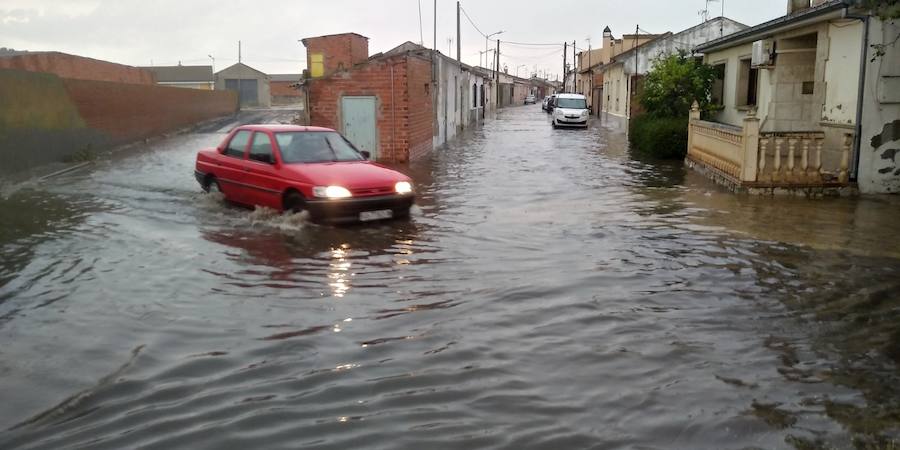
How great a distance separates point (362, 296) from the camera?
7.04 m

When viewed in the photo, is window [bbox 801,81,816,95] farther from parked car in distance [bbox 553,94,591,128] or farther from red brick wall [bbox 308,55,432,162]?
parked car in distance [bbox 553,94,591,128]

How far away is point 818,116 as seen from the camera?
14633 mm

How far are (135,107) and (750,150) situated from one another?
62.9ft

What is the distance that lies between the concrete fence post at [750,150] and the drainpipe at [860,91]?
5.09 ft

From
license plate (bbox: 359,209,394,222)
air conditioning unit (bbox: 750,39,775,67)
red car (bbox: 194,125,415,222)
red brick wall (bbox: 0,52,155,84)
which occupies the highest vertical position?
red brick wall (bbox: 0,52,155,84)

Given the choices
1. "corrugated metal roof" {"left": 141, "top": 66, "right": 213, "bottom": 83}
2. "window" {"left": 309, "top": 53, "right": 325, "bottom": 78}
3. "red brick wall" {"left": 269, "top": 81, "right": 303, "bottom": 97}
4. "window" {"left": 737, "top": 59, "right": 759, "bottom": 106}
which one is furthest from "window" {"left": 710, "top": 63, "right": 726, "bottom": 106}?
"red brick wall" {"left": 269, "top": 81, "right": 303, "bottom": 97}

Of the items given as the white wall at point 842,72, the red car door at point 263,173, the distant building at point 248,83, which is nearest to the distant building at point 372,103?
the red car door at point 263,173

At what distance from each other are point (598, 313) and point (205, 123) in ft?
97.0

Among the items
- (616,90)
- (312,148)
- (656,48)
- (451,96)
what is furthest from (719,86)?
(616,90)

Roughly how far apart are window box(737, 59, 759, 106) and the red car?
12.6m

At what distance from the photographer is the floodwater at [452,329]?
4.30m

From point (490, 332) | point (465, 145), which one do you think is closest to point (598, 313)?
point (490, 332)

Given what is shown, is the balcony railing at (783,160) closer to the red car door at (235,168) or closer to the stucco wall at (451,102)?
the red car door at (235,168)

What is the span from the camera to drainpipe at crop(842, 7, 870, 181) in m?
12.5
